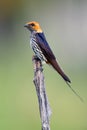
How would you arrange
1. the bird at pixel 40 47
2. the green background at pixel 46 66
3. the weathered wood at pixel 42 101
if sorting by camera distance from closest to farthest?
1. the weathered wood at pixel 42 101
2. the bird at pixel 40 47
3. the green background at pixel 46 66

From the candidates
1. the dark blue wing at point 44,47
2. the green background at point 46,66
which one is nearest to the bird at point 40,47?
the dark blue wing at point 44,47

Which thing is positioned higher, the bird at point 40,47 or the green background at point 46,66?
the green background at point 46,66

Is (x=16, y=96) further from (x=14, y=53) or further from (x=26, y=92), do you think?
(x=14, y=53)

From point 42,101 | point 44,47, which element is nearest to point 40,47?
point 44,47

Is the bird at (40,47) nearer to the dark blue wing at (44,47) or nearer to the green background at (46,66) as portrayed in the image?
the dark blue wing at (44,47)

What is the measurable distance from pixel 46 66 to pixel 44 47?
4.35 m

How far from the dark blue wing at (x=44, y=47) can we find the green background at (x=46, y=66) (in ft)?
8.17

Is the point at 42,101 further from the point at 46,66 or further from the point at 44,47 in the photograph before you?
the point at 46,66

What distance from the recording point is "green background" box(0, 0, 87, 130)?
280 inches

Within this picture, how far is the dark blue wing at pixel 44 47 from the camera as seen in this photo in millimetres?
3973

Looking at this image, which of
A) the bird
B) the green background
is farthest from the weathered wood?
the green background

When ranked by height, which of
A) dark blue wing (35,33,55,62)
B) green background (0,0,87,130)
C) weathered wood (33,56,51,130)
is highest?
green background (0,0,87,130)

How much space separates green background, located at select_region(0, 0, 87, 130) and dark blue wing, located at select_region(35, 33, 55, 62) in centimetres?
249

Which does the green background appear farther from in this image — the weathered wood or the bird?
the weathered wood
